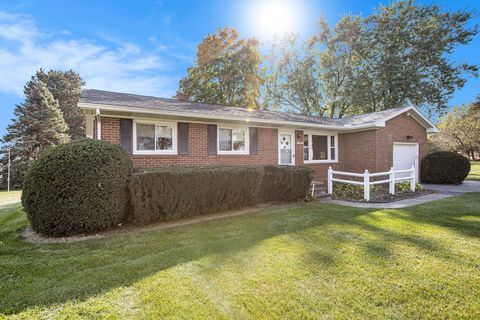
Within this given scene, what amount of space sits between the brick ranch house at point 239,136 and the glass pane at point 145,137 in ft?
0.10

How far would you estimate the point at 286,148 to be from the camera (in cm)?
1141

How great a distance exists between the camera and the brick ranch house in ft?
25.9

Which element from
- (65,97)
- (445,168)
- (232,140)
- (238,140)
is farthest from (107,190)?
(65,97)

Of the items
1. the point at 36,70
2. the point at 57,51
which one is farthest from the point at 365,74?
the point at 36,70

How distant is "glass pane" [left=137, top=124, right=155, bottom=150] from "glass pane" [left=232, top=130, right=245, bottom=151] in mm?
3179

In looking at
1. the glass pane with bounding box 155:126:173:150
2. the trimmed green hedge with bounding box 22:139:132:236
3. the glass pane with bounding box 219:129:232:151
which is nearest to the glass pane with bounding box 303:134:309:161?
the glass pane with bounding box 219:129:232:151

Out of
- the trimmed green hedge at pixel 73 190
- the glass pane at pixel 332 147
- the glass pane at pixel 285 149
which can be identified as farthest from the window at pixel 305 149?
the trimmed green hedge at pixel 73 190

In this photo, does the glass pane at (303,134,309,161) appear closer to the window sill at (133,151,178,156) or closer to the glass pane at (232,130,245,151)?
the glass pane at (232,130,245,151)

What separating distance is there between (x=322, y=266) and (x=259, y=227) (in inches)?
86.0

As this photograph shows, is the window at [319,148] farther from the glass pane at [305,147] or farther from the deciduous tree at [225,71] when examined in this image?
the deciduous tree at [225,71]

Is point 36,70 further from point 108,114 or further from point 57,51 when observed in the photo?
point 108,114

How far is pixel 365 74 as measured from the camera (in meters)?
22.0

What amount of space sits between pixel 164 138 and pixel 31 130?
919 inches

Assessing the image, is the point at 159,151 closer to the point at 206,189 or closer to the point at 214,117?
the point at 214,117
